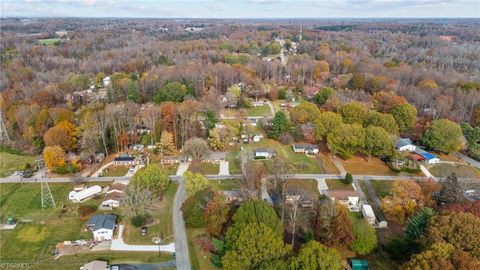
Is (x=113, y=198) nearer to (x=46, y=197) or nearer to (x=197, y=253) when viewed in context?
(x=46, y=197)

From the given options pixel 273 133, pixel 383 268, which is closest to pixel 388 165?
pixel 273 133

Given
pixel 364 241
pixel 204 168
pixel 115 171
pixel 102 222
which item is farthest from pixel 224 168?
pixel 364 241

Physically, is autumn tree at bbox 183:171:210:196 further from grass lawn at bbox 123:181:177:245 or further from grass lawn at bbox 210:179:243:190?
grass lawn at bbox 210:179:243:190

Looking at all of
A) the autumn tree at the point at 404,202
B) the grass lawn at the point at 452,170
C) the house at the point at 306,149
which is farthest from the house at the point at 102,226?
the grass lawn at the point at 452,170

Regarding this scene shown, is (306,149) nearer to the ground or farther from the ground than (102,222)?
farther from the ground

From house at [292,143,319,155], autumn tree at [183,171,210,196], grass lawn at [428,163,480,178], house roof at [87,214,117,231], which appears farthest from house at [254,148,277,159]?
house roof at [87,214,117,231]
